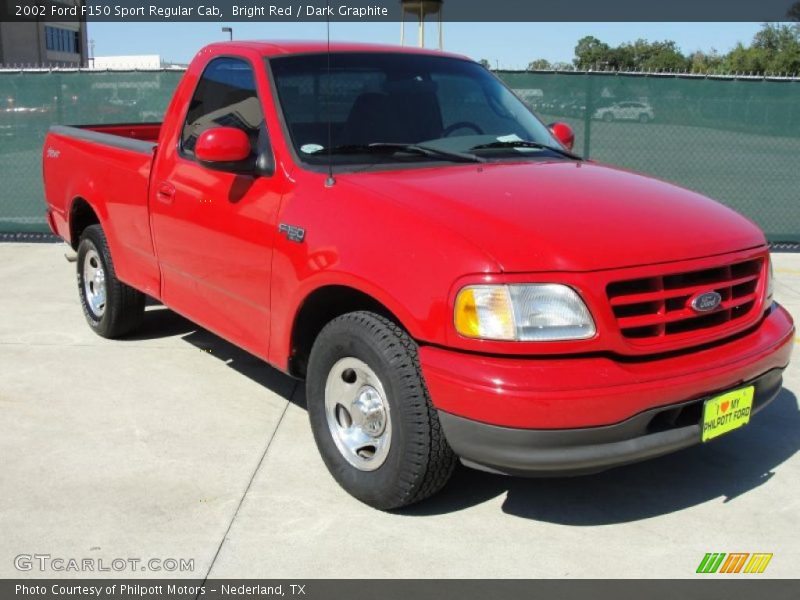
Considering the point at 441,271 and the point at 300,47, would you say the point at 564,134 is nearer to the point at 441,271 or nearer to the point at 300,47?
the point at 300,47

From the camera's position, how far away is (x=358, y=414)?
3.79 metres

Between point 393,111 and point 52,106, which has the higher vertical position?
point 52,106

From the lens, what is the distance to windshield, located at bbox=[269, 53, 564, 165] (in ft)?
14.1

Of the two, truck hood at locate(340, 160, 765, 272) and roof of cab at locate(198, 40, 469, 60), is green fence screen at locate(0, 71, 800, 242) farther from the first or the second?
truck hood at locate(340, 160, 765, 272)

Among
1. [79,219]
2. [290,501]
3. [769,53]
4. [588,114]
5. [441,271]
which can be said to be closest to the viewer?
[441,271]

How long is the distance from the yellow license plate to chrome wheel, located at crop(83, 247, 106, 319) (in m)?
4.24

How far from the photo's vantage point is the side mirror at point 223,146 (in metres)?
4.18

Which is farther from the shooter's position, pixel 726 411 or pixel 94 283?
pixel 94 283

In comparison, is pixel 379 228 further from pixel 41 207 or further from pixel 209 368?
pixel 41 207

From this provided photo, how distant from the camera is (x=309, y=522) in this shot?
3748 millimetres

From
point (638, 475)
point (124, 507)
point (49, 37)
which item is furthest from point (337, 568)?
point (49, 37)

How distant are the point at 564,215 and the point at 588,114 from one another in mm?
7163

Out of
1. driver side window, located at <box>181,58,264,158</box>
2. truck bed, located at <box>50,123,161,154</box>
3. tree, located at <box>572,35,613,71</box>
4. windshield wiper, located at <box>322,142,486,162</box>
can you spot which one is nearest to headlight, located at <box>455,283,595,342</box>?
windshield wiper, located at <box>322,142,486,162</box>

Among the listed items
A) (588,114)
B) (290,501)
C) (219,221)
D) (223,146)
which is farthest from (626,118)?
(290,501)
